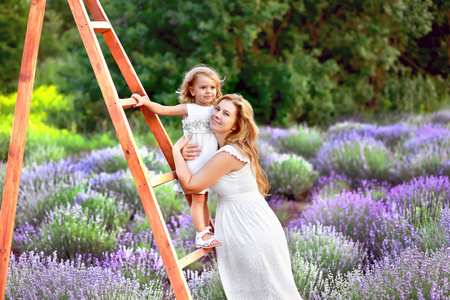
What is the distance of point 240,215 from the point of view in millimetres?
2404

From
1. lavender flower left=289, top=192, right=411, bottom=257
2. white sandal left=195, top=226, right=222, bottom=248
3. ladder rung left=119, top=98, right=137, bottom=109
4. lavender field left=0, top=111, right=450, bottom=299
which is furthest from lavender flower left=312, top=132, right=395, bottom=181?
ladder rung left=119, top=98, right=137, bottom=109

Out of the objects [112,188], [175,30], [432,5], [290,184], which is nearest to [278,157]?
[290,184]

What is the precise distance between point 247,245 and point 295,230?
4.78ft

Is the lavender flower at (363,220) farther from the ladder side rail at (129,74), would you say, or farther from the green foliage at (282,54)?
the green foliage at (282,54)

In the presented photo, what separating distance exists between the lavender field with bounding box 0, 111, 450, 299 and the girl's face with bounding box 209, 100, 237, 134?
411mm

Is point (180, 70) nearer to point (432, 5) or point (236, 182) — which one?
point (432, 5)

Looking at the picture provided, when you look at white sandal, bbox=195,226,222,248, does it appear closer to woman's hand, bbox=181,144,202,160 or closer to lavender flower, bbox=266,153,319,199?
woman's hand, bbox=181,144,202,160

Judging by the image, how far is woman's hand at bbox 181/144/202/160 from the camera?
8.05 feet

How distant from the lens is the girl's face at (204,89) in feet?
8.18

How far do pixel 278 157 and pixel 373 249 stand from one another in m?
2.31

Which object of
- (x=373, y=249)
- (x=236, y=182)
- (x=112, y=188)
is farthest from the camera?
(x=112, y=188)

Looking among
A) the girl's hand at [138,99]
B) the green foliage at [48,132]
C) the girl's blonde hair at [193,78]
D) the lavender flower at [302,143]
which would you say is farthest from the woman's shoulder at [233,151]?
the lavender flower at [302,143]

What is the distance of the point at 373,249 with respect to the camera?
3662 millimetres

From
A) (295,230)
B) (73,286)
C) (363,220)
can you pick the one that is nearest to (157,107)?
(73,286)
